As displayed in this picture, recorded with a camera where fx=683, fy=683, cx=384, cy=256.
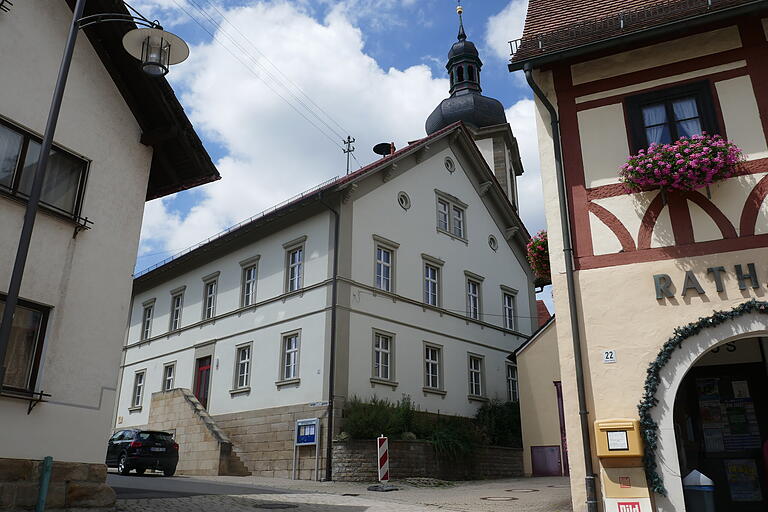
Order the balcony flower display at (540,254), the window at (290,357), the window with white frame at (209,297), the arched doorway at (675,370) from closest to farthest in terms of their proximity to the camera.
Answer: the arched doorway at (675,370) < the balcony flower display at (540,254) < the window at (290,357) < the window with white frame at (209,297)

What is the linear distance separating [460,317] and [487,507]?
47.2 feet

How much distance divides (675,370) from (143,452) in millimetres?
15151

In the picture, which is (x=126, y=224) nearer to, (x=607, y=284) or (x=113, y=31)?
(x=113, y=31)

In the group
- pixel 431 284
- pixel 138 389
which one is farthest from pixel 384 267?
pixel 138 389

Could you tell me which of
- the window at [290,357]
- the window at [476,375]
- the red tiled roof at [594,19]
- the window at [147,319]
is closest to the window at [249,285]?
the window at [290,357]

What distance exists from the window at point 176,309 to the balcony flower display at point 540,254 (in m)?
20.3

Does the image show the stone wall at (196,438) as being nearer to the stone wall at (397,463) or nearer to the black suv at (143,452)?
the black suv at (143,452)

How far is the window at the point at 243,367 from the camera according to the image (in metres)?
23.7

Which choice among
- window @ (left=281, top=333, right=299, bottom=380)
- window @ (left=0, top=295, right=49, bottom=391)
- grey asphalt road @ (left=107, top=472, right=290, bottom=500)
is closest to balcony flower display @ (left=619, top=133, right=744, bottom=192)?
window @ (left=0, top=295, right=49, bottom=391)

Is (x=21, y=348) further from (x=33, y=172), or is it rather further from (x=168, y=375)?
(x=168, y=375)

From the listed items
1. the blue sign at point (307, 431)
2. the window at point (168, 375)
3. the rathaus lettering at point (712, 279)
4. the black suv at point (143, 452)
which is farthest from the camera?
the window at point (168, 375)

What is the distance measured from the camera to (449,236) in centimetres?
2634

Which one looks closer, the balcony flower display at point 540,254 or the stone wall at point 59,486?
the stone wall at point 59,486

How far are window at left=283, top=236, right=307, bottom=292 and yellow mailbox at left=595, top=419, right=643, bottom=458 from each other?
14.6 metres
